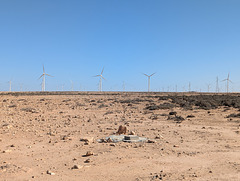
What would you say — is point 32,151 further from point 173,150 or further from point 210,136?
point 210,136

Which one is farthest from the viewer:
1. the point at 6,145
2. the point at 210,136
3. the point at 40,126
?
the point at 40,126

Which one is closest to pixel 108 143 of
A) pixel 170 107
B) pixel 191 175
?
pixel 191 175

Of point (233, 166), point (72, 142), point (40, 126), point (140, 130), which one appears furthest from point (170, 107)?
point (233, 166)

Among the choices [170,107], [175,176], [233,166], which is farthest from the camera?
[170,107]

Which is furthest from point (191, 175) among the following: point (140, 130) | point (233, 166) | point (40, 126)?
point (40, 126)

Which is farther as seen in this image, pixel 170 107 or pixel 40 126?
pixel 170 107

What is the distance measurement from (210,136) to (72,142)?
5602 mm

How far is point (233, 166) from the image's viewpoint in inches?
238

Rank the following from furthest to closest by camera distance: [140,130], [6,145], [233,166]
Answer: [140,130]
[6,145]
[233,166]

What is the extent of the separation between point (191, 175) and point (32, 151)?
4994mm

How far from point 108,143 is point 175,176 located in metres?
3.51

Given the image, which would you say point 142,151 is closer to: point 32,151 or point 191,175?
point 191,175

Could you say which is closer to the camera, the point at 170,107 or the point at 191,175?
the point at 191,175

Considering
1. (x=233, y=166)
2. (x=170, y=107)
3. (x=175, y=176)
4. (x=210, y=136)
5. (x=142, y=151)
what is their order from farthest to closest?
(x=170, y=107) < (x=210, y=136) < (x=142, y=151) < (x=233, y=166) < (x=175, y=176)
